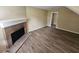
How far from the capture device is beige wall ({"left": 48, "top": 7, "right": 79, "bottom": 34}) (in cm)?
494

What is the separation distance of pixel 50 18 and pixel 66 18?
6.38 feet

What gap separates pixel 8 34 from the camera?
325cm

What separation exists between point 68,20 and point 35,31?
2.43 metres

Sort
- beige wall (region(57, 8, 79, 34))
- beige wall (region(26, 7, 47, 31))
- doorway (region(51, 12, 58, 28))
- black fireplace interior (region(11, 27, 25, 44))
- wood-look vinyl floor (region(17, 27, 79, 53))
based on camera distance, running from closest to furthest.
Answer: wood-look vinyl floor (region(17, 27, 79, 53)) < black fireplace interior (region(11, 27, 25, 44)) < beige wall (region(57, 8, 79, 34)) < beige wall (region(26, 7, 47, 31)) < doorway (region(51, 12, 58, 28))

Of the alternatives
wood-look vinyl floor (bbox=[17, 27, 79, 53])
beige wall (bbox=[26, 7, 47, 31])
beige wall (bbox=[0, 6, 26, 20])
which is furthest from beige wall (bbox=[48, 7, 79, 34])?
beige wall (bbox=[0, 6, 26, 20])

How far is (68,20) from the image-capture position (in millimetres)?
5379

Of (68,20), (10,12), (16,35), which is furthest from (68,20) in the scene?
(10,12)

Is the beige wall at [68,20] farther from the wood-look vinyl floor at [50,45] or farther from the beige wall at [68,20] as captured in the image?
the wood-look vinyl floor at [50,45]

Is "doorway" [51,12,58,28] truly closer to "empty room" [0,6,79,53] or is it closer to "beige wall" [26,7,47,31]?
"empty room" [0,6,79,53]
